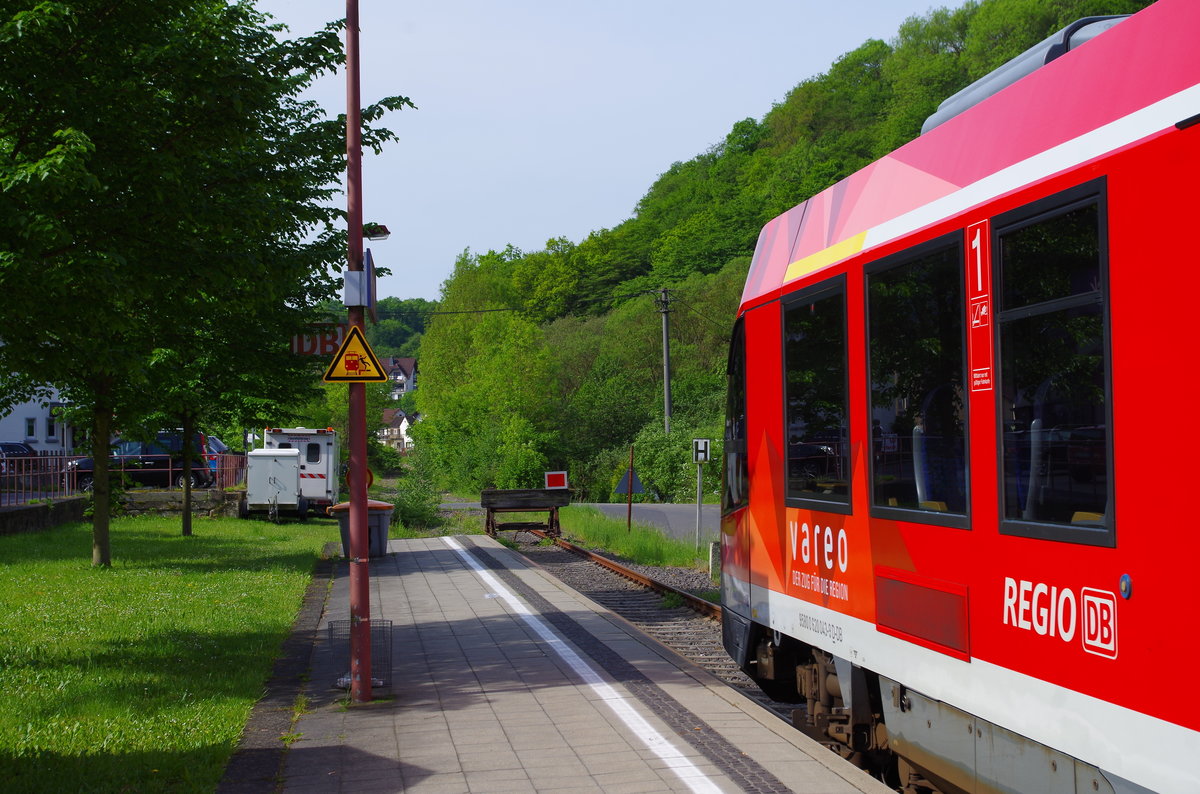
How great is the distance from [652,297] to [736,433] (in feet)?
209

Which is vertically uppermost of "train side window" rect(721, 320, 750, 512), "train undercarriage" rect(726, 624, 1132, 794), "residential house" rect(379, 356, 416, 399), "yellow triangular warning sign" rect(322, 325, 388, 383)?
"residential house" rect(379, 356, 416, 399)

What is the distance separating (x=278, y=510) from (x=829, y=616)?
92.4ft

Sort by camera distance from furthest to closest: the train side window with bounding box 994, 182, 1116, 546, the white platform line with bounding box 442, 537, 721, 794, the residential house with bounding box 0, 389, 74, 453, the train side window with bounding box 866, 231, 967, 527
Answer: the residential house with bounding box 0, 389, 74, 453
the white platform line with bounding box 442, 537, 721, 794
the train side window with bounding box 866, 231, 967, 527
the train side window with bounding box 994, 182, 1116, 546

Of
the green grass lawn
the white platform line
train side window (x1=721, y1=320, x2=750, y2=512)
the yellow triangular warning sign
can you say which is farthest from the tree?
train side window (x1=721, y1=320, x2=750, y2=512)

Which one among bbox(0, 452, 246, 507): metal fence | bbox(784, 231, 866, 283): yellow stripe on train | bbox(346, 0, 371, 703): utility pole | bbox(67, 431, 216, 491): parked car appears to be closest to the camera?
bbox(784, 231, 866, 283): yellow stripe on train

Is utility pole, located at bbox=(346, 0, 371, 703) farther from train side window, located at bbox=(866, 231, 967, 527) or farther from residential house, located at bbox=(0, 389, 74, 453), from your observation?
residential house, located at bbox=(0, 389, 74, 453)

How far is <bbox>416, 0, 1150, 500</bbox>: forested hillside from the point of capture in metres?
56.0

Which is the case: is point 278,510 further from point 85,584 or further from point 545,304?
point 545,304

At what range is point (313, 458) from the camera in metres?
34.9

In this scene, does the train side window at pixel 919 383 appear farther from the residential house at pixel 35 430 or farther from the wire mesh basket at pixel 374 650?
the residential house at pixel 35 430

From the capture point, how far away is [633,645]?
10.9 meters

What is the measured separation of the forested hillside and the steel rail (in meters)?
17.1

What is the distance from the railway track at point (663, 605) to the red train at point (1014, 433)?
281cm

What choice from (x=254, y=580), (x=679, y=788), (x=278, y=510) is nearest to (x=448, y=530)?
(x=278, y=510)
